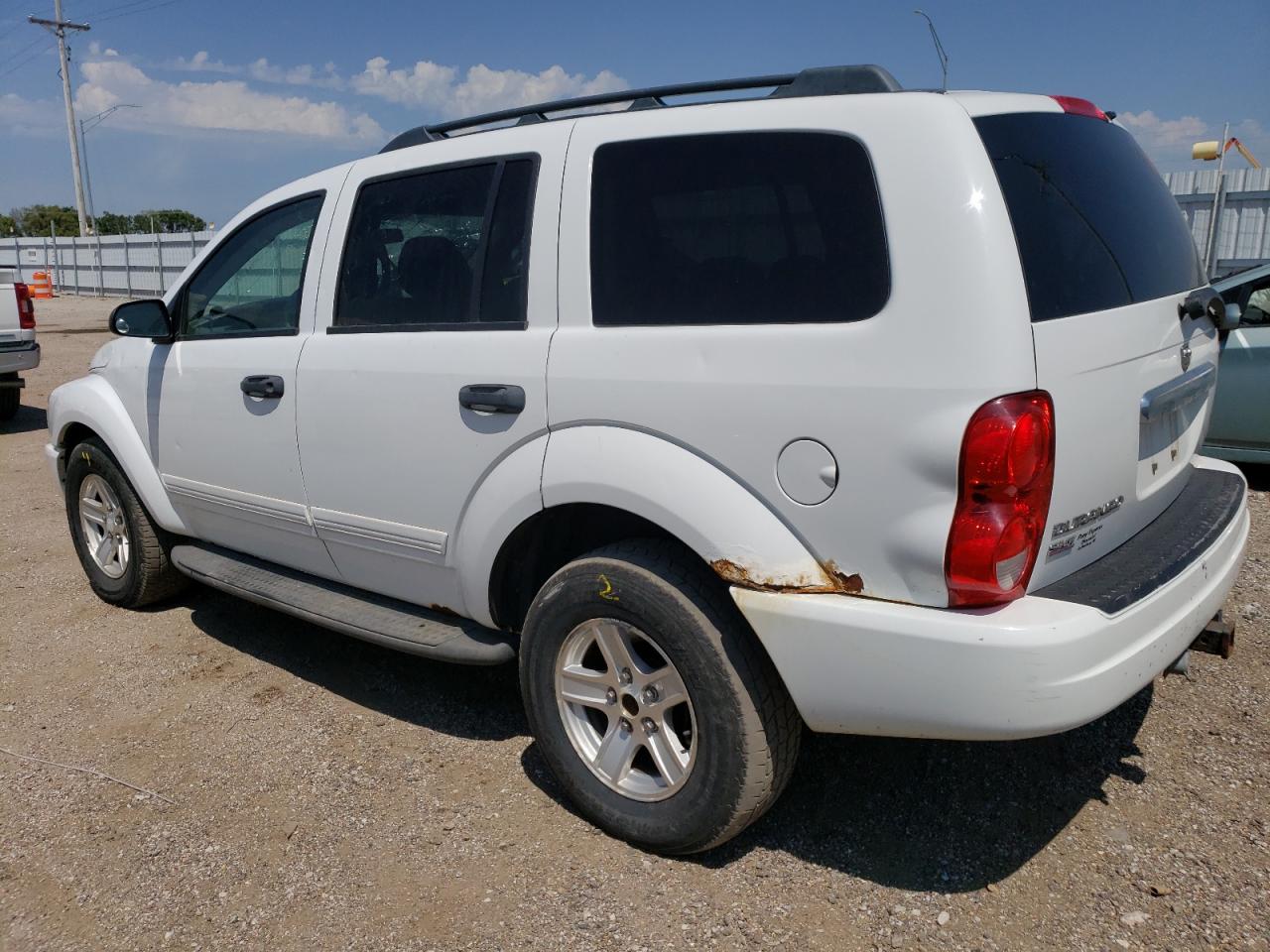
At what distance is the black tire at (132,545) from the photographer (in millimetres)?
4549

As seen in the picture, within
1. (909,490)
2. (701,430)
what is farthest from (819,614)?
(701,430)

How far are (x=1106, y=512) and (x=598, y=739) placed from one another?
1.52 metres

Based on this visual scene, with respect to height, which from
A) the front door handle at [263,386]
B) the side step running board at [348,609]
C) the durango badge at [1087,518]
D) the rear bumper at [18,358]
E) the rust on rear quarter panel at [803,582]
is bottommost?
the side step running board at [348,609]

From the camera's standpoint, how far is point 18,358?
1007 cm

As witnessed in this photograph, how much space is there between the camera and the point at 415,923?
257cm

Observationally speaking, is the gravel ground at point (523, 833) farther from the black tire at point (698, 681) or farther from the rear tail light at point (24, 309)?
the rear tail light at point (24, 309)

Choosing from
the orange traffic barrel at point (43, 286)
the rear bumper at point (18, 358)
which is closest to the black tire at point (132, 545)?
the rear bumper at point (18, 358)

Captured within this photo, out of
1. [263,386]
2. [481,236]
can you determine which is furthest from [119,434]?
[481,236]

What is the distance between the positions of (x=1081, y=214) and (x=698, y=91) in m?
1.09

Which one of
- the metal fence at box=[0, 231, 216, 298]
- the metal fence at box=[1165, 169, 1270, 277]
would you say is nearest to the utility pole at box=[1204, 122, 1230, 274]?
the metal fence at box=[1165, 169, 1270, 277]

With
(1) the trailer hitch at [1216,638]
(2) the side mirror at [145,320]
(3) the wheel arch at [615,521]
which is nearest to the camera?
(3) the wheel arch at [615,521]

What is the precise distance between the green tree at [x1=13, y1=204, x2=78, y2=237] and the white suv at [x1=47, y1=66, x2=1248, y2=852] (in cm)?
6616

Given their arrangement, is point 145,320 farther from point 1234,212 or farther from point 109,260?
point 109,260

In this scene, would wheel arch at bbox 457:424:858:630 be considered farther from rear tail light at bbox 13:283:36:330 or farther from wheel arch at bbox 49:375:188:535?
rear tail light at bbox 13:283:36:330
